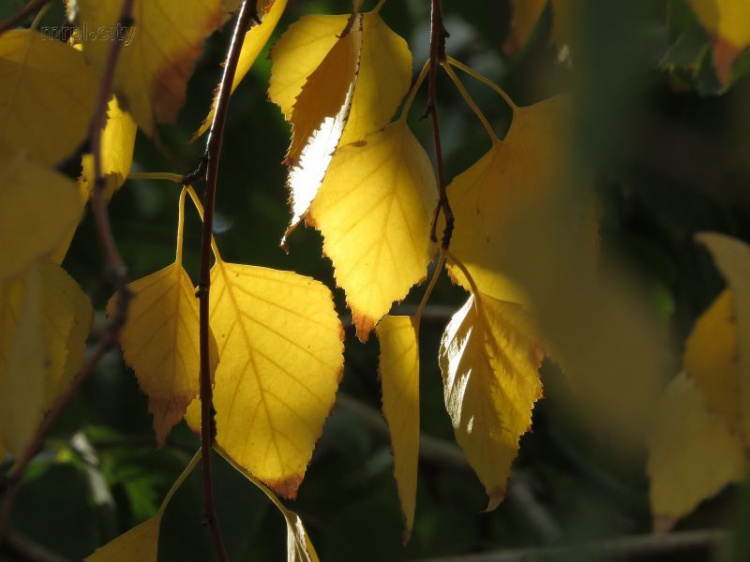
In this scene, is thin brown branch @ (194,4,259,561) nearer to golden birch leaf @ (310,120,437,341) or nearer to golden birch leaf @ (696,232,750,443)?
golden birch leaf @ (310,120,437,341)

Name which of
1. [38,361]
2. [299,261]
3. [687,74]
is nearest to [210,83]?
[299,261]

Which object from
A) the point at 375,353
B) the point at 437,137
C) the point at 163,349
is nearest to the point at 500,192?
the point at 437,137

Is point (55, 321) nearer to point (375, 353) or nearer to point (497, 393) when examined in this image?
point (497, 393)

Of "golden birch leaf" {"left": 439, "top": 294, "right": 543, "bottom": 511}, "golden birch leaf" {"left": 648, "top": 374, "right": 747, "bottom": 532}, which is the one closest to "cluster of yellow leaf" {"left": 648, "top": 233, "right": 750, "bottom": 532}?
"golden birch leaf" {"left": 648, "top": 374, "right": 747, "bottom": 532}

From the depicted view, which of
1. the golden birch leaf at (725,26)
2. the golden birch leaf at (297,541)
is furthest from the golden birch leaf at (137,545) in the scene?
the golden birch leaf at (725,26)

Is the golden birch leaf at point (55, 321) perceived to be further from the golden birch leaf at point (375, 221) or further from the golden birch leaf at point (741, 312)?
the golden birch leaf at point (741, 312)

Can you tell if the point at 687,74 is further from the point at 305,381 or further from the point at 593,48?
the point at 593,48
